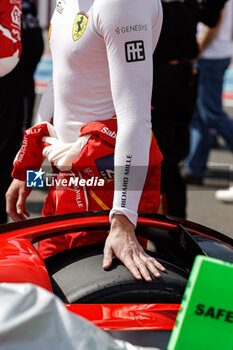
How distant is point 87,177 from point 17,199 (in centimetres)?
38

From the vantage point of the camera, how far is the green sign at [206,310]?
836 millimetres

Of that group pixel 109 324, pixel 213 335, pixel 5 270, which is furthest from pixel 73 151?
pixel 213 335

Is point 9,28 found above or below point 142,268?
above

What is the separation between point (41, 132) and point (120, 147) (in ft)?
1.21

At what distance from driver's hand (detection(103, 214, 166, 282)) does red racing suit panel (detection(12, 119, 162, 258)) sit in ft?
0.49

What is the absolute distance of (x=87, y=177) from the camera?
5.36 feet

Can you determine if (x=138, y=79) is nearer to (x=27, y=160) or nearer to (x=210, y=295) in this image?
(x=27, y=160)

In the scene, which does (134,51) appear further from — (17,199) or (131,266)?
(17,199)

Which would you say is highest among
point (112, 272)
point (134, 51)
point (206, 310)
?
point (134, 51)

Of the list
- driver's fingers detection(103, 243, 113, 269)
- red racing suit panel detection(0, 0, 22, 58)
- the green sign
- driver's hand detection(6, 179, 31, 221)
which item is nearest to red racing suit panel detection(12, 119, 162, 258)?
driver's hand detection(6, 179, 31, 221)

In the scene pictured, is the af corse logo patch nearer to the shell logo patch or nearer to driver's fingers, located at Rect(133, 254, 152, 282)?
the shell logo patch

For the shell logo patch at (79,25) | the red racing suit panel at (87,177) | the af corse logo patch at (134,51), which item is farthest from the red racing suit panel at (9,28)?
the af corse logo patch at (134,51)

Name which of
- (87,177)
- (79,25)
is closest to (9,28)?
(79,25)

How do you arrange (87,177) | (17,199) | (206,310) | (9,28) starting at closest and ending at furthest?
(206,310) < (87,177) < (17,199) < (9,28)
